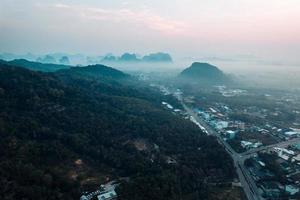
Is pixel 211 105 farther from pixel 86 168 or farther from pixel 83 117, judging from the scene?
pixel 86 168

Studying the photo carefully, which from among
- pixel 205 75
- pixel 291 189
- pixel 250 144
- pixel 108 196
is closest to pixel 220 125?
pixel 250 144

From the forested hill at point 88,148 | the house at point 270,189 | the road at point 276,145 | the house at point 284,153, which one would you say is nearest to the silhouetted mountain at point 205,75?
the road at point 276,145

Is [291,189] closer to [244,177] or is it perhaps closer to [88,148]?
[244,177]

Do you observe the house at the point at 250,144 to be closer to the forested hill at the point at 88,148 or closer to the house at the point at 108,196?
the forested hill at the point at 88,148

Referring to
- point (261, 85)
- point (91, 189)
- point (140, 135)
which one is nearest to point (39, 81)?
point (140, 135)

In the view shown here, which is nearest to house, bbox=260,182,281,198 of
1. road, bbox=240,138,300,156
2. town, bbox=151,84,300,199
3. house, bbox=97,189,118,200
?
town, bbox=151,84,300,199

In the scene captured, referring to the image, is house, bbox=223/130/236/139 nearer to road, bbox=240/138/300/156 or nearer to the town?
the town
